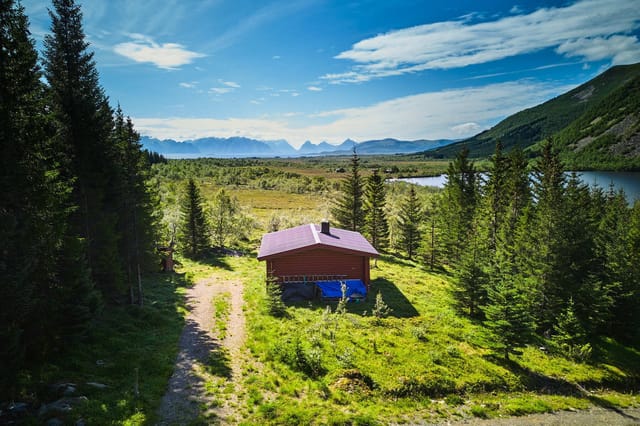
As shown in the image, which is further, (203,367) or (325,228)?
(325,228)

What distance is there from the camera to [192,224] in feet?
128

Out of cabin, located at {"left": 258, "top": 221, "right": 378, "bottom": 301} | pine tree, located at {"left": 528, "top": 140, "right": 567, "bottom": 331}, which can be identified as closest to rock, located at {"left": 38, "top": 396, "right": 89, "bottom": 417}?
cabin, located at {"left": 258, "top": 221, "right": 378, "bottom": 301}

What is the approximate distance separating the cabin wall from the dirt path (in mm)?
4055

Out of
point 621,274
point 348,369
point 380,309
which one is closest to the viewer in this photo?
point 348,369

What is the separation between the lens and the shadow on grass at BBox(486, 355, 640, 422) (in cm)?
1546

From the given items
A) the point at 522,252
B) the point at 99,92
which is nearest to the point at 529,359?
the point at 522,252

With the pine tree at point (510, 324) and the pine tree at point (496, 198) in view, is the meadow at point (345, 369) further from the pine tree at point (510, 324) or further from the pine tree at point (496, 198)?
the pine tree at point (496, 198)

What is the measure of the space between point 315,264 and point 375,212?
1842 centimetres

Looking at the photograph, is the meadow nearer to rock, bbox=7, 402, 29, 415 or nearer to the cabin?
rock, bbox=7, 402, 29, 415

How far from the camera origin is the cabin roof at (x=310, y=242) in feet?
87.4

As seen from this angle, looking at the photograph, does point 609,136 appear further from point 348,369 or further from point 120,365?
point 120,365

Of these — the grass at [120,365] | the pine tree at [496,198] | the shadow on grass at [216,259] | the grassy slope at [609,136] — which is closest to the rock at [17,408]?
the grass at [120,365]

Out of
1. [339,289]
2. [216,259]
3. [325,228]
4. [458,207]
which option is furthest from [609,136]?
[216,259]

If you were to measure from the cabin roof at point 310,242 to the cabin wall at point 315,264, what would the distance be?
2.03 feet
